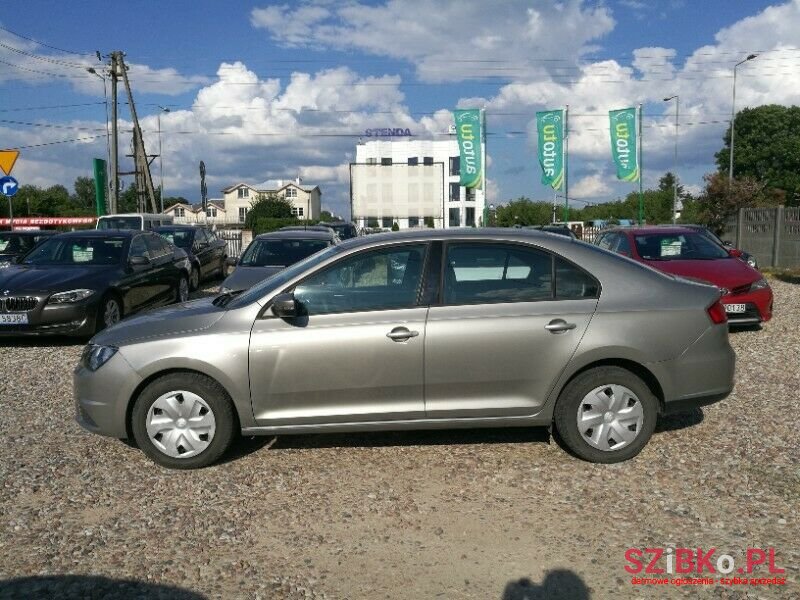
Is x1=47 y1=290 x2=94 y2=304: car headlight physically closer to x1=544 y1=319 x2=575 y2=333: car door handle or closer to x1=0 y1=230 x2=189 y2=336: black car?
x1=0 y1=230 x2=189 y2=336: black car

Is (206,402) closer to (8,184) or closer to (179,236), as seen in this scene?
(179,236)

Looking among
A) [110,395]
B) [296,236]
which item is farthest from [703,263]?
[110,395]

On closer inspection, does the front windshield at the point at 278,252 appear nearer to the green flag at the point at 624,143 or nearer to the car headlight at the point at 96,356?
the car headlight at the point at 96,356

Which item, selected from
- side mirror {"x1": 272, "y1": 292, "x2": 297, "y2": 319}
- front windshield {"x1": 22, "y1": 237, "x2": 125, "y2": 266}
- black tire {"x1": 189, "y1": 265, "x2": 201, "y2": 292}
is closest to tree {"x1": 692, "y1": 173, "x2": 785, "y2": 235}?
black tire {"x1": 189, "y1": 265, "x2": 201, "y2": 292}

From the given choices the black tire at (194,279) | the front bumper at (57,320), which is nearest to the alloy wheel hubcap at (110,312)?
the front bumper at (57,320)

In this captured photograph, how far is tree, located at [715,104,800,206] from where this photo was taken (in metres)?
68.4

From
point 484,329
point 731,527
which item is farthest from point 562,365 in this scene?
point 731,527

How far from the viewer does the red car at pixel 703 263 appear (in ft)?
30.7

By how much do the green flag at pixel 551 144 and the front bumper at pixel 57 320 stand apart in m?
27.3

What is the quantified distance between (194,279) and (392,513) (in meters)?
12.7

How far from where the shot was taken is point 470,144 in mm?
33406

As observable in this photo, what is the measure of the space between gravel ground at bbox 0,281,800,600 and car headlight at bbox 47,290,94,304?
3911 millimetres

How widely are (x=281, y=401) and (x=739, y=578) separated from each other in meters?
2.82

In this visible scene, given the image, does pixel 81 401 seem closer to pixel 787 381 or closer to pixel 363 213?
pixel 787 381
